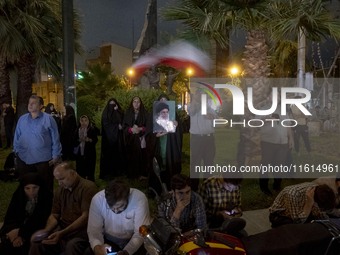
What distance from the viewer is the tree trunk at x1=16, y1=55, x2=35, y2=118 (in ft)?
49.4

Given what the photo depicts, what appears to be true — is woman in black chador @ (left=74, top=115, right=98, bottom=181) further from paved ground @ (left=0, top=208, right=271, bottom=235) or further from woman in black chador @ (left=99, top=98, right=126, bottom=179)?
paved ground @ (left=0, top=208, right=271, bottom=235)

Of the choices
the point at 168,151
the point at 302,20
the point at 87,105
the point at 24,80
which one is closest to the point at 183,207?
the point at 168,151

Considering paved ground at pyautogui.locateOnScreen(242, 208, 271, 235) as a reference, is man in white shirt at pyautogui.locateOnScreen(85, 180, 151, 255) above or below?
above

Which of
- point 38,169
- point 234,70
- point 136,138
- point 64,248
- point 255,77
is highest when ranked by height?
point 234,70

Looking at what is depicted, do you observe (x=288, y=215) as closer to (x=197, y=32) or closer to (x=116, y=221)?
(x=116, y=221)

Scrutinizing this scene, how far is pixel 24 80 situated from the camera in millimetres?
15312

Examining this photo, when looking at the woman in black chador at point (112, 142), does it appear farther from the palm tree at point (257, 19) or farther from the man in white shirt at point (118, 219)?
the man in white shirt at point (118, 219)

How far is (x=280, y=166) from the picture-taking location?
7.44 meters

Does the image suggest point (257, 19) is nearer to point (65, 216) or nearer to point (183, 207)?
point (183, 207)

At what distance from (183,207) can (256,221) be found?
213 centimetres

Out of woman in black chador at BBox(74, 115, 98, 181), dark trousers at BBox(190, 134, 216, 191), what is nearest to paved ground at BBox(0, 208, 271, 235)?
dark trousers at BBox(190, 134, 216, 191)

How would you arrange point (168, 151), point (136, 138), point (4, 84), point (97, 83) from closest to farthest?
point (168, 151) → point (136, 138) → point (4, 84) → point (97, 83)

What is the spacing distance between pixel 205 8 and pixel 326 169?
4453mm

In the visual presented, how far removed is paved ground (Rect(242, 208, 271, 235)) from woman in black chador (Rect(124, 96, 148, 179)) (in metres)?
2.55
